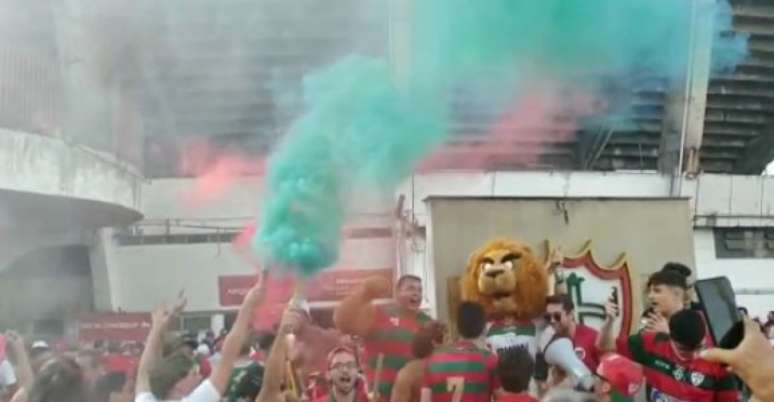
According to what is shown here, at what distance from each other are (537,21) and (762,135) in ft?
48.1

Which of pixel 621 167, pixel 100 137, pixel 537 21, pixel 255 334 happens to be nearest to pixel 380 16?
pixel 537 21

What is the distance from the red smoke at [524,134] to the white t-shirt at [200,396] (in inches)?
257

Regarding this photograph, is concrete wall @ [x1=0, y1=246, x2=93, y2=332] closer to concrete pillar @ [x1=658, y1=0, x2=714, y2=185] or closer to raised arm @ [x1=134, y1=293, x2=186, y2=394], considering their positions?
concrete pillar @ [x1=658, y1=0, x2=714, y2=185]

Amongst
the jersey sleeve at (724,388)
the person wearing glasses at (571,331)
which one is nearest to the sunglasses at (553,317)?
the person wearing glasses at (571,331)

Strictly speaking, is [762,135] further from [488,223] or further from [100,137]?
[488,223]

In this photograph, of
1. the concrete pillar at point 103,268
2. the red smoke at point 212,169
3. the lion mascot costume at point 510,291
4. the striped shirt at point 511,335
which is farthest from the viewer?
the concrete pillar at point 103,268

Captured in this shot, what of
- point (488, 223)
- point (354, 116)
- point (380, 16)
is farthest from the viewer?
point (380, 16)

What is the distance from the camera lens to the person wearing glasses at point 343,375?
21.2 ft

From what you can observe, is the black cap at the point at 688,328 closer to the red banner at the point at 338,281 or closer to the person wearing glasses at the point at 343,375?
the person wearing glasses at the point at 343,375

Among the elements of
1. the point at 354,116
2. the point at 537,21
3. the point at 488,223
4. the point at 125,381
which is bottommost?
the point at 125,381

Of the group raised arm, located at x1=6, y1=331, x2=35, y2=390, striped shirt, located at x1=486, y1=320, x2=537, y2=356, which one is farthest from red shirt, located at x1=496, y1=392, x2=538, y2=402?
raised arm, located at x1=6, y1=331, x2=35, y2=390

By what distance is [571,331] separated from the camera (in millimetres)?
7598

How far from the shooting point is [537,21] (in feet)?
31.8

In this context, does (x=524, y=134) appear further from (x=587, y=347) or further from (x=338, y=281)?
(x=587, y=347)
